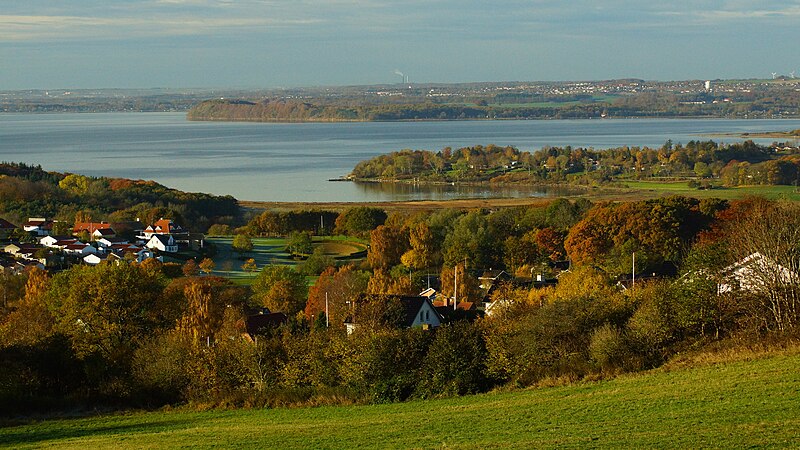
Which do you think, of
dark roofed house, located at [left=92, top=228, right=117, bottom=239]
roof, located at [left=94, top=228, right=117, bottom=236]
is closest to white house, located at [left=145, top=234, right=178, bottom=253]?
dark roofed house, located at [left=92, top=228, right=117, bottom=239]

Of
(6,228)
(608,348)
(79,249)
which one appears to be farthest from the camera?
(6,228)

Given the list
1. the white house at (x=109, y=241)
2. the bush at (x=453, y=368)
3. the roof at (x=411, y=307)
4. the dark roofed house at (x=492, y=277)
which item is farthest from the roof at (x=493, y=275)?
the bush at (x=453, y=368)

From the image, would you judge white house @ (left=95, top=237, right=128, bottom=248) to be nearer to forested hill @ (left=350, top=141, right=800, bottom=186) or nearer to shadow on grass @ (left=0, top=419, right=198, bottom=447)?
shadow on grass @ (left=0, top=419, right=198, bottom=447)

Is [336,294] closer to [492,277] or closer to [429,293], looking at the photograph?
[429,293]

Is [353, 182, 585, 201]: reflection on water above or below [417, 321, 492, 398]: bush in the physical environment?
below

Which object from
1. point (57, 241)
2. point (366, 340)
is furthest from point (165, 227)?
point (366, 340)

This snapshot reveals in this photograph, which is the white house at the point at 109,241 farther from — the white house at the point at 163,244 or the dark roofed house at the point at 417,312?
the dark roofed house at the point at 417,312
